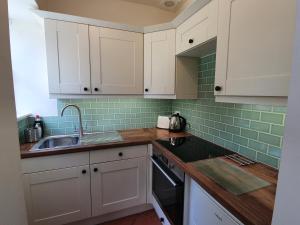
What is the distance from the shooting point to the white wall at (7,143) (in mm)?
494

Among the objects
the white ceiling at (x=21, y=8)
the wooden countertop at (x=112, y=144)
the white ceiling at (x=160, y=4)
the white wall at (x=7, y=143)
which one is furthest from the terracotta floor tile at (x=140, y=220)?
the white ceiling at (x=160, y=4)

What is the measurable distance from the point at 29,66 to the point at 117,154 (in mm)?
1314

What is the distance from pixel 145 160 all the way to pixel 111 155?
1.21 ft

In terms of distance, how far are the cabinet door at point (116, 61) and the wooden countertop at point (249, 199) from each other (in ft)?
3.77

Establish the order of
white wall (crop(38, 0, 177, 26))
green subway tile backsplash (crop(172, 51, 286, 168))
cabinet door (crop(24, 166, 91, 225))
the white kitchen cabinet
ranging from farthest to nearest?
1. white wall (crop(38, 0, 177, 26))
2. cabinet door (crop(24, 166, 91, 225))
3. green subway tile backsplash (crop(172, 51, 286, 168))
4. the white kitchen cabinet

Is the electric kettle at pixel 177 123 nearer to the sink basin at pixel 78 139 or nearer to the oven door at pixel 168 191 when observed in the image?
the oven door at pixel 168 191

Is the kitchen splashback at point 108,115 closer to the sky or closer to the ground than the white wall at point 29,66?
closer to the ground

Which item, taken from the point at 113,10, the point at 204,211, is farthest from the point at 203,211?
the point at 113,10

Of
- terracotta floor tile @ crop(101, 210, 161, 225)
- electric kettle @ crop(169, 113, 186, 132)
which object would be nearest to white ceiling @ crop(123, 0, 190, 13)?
electric kettle @ crop(169, 113, 186, 132)

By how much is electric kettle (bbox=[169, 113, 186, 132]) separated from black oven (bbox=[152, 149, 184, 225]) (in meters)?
0.49

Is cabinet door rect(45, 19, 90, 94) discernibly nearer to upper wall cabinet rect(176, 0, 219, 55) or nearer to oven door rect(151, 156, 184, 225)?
upper wall cabinet rect(176, 0, 219, 55)

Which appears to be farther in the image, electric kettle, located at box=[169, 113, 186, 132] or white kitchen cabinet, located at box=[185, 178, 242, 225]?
electric kettle, located at box=[169, 113, 186, 132]

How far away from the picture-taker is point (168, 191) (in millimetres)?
1345

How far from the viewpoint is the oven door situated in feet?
3.83
